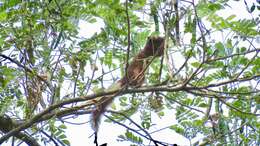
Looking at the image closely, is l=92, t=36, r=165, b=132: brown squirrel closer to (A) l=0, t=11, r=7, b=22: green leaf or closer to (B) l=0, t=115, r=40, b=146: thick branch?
(B) l=0, t=115, r=40, b=146: thick branch

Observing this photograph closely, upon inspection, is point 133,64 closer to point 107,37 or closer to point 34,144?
point 107,37

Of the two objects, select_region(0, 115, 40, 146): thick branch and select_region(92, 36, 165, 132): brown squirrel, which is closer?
select_region(92, 36, 165, 132): brown squirrel

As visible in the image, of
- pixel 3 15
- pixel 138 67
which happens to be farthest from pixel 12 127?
pixel 138 67

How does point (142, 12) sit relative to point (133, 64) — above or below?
above

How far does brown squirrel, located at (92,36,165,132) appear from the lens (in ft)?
8.97

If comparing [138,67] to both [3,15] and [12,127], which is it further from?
[12,127]

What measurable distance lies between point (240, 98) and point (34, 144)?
1397 mm

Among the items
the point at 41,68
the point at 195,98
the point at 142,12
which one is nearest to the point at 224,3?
the point at 142,12

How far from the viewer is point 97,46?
3219 millimetres

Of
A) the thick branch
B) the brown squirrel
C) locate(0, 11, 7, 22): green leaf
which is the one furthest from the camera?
the thick branch

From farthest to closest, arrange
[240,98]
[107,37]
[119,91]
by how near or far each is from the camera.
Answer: [107,37] → [240,98] → [119,91]

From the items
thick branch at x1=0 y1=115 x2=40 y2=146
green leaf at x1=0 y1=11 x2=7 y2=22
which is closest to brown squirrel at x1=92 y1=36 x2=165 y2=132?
thick branch at x1=0 y1=115 x2=40 y2=146

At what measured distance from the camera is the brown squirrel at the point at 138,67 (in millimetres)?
2733

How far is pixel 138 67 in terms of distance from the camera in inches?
117
